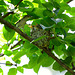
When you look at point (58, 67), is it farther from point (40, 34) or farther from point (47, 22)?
point (47, 22)

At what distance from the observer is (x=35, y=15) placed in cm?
69

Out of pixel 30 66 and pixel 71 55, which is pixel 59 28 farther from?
pixel 30 66

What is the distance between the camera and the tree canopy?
2.06ft

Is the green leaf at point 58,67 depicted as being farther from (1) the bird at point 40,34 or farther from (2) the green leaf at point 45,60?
(1) the bird at point 40,34

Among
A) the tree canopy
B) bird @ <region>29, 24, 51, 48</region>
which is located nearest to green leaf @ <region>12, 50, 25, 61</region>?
the tree canopy

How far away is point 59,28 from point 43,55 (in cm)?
22

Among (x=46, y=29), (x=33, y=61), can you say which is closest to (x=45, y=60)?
(x=33, y=61)

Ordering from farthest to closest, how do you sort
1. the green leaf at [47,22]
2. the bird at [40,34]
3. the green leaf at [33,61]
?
the green leaf at [33,61], the bird at [40,34], the green leaf at [47,22]

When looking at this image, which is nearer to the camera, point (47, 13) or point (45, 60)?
point (47, 13)

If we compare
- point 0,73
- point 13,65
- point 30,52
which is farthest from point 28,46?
point 0,73

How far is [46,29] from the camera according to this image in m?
0.66

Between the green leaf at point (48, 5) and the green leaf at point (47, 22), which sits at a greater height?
the green leaf at point (48, 5)

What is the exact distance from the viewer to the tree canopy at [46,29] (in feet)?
2.06

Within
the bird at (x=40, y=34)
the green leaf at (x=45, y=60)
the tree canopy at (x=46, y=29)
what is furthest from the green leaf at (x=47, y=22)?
the green leaf at (x=45, y=60)
